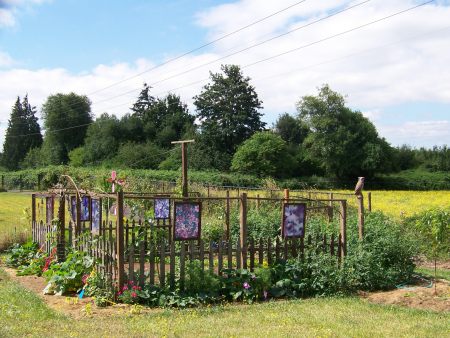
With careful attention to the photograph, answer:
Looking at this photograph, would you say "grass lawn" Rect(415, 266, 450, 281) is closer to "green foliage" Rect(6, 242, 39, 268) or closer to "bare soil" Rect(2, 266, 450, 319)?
"bare soil" Rect(2, 266, 450, 319)

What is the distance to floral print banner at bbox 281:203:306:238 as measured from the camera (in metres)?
10.2

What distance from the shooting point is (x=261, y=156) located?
53.8 metres

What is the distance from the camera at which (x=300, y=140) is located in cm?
7425

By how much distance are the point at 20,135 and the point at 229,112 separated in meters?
47.8

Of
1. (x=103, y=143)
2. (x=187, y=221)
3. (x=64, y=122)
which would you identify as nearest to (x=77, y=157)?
(x=103, y=143)

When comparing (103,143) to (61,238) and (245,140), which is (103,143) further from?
(61,238)

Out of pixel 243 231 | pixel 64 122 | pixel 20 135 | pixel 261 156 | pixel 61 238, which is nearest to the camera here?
pixel 243 231

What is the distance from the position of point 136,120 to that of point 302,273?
65.6 meters

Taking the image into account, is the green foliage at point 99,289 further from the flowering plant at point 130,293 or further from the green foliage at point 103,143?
the green foliage at point 103,143

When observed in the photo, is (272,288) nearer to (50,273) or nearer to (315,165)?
(50,273)

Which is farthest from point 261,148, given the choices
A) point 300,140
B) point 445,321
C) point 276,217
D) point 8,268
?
point 445,321

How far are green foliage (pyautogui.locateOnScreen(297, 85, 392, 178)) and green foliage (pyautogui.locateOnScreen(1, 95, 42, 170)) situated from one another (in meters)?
51.4

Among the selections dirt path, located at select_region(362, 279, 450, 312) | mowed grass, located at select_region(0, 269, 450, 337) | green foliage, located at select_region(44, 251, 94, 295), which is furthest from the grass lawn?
green foliage, located at select_region(44, 251, 94, 295)

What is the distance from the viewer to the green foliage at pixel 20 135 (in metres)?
90.2
